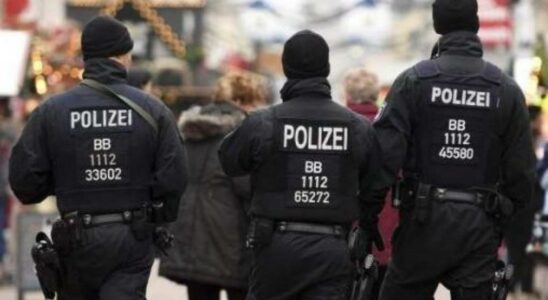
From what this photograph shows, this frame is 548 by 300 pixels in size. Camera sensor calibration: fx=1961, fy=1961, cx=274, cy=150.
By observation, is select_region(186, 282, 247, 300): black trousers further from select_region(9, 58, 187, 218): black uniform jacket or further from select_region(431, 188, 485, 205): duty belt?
select_region(431, 188, 485, 205): duty belt

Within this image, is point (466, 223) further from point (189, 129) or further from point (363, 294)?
point (189, 129)

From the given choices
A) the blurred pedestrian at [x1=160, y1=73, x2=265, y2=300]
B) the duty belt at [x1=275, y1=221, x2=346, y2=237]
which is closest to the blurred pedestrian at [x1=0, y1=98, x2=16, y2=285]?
the blurred pedestrian at [x1=160, y1=73, x2=265, y2=300]

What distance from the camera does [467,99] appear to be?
389 inches

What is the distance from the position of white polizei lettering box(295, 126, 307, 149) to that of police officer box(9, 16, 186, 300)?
626mm

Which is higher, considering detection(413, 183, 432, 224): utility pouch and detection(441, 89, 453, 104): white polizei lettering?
detection(441, 89, 453, 104): white polizei lettering

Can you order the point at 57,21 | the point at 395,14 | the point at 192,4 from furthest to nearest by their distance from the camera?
the point at 395,14 < the point at 192,4 < the point at 57,21

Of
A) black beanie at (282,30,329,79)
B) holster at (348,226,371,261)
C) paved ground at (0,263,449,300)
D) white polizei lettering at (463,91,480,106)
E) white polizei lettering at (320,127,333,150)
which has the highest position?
black beanie at (282,30,329,79)

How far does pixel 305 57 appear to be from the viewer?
9.83 meters

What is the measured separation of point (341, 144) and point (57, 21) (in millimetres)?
38851

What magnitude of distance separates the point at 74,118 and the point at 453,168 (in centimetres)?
192

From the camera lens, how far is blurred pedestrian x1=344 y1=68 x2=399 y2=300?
11.6 m

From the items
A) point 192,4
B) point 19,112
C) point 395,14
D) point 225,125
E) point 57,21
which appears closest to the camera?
point 225,125

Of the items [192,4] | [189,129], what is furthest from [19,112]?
[192,4]

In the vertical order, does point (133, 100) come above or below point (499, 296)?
above
